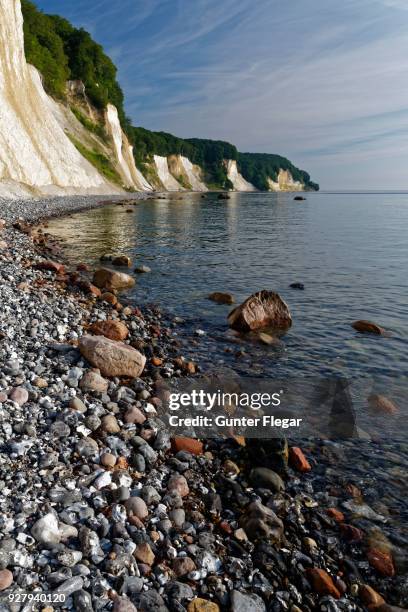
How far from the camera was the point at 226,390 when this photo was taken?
770cm

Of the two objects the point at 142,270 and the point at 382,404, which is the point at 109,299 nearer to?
the point at 142,270

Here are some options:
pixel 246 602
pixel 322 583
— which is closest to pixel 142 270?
pixel 322 583

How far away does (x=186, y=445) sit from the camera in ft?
17.9

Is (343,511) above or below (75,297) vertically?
below

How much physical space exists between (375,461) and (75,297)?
9116 mm

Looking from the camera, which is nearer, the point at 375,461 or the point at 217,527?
the point at 217,527

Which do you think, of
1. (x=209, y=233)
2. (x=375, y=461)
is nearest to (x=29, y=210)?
(x=209, y=233)

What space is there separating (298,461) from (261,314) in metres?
5.88

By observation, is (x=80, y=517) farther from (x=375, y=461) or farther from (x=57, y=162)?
(x=57, y=162)

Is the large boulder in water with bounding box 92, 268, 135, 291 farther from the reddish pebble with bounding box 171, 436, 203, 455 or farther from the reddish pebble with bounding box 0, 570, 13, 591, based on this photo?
the reddish pebble with bounding box 0, 570, 13, 591

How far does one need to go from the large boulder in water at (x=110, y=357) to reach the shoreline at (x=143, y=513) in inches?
9.2

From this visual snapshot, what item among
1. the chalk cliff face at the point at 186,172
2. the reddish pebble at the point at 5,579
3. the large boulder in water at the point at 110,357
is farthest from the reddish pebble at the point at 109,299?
the chalk cliff face at the point at 186,172

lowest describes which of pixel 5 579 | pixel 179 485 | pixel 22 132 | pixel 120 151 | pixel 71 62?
pixel 179 485

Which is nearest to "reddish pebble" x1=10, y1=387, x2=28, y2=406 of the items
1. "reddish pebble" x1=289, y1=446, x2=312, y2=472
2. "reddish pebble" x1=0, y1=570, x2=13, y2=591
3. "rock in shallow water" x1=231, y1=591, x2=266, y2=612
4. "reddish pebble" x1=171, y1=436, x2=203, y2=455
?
"reddish pebble" x1=171, y1=436, x2=203, y2=455
